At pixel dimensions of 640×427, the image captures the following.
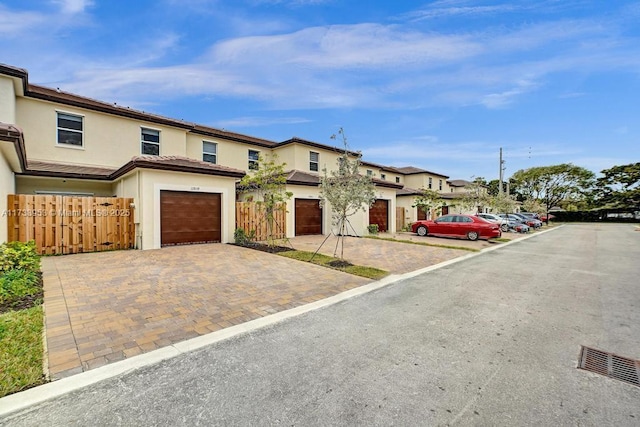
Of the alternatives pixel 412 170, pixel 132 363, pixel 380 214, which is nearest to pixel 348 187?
pixel 132 363

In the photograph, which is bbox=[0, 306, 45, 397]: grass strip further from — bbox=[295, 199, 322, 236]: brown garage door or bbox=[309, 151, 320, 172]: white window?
bbox=[309, 151, 320, 172]: white window

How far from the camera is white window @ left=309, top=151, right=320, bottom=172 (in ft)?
71.8

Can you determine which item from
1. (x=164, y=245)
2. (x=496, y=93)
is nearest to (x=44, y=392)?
(x=164, y=245)

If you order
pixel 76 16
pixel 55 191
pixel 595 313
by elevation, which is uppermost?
pixel 76 16

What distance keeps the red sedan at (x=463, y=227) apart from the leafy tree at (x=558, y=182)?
38.6 m

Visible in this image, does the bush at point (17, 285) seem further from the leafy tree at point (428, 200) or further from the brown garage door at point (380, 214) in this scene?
the leafy tree at point (428, 200)

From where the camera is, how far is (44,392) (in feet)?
8.81

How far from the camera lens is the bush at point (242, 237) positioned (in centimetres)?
1356

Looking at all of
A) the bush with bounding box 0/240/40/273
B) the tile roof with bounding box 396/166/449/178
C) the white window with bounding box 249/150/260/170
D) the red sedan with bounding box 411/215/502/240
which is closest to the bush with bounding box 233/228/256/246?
the bush with bounding box 0/240/40/273

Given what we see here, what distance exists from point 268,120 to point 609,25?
20.6 m

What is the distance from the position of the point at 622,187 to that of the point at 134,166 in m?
67.3

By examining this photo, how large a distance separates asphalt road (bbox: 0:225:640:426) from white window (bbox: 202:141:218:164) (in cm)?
1656

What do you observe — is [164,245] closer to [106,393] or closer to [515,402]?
[106,393]

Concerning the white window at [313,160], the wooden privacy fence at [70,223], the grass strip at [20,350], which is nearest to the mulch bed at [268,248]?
the wooden privacy fence at [70,223]
